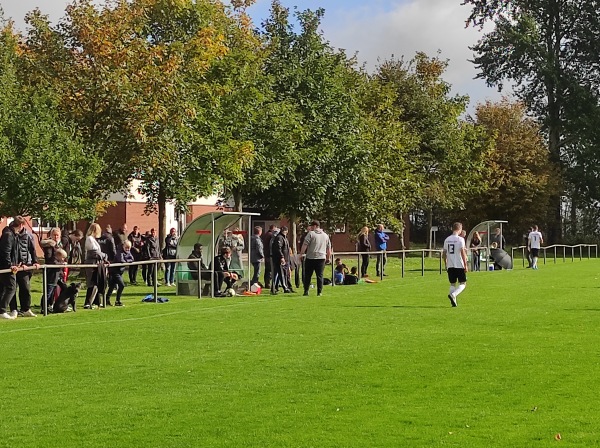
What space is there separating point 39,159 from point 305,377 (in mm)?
19638

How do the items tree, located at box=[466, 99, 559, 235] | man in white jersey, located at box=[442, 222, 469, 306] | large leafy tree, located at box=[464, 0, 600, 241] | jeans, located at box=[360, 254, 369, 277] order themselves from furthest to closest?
large leafy tree, located at box=[464, 0, 600, 241] < tree, located at box=[466, 99, 559, 235] < jeans, located at box=[360, 254, 369, 277] < man in white jersey, located at box=[442, 222, 469, 306]

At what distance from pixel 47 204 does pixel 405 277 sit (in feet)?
38.9

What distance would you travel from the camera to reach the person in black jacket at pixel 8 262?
19.9m

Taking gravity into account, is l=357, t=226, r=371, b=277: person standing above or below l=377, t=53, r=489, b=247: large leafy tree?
below

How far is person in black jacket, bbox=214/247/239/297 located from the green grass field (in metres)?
4.97

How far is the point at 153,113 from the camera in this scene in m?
32.2

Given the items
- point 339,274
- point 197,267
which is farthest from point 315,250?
point 339,274

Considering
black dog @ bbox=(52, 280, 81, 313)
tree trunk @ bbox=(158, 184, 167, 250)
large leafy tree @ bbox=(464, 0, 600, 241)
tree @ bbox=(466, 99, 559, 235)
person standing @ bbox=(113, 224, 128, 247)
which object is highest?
large leafy tree @ bbox=(464, 0, 600, 241)

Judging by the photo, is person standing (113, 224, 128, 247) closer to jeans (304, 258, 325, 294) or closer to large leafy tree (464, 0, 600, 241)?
jeans (304, 258, 325, 294)

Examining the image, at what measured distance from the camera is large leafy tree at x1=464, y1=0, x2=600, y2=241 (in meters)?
67.2

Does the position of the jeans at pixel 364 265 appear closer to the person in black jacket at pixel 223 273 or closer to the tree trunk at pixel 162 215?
the person in black jacket at pixel 223 273

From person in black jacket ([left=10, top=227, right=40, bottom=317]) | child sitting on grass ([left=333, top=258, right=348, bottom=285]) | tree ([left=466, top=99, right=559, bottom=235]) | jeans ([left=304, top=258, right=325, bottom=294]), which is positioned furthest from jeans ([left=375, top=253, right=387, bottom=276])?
tree ([left=466, top=99, right=559, bottom=235])

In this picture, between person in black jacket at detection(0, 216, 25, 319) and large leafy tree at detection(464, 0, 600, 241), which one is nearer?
person in black jacket at detection(0, 216, 25, 319)

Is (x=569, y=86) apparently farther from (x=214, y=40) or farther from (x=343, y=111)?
(x=214, y=40)
